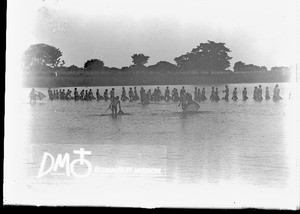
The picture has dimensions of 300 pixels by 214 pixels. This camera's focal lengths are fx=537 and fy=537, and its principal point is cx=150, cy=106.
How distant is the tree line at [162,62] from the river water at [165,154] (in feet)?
0.20

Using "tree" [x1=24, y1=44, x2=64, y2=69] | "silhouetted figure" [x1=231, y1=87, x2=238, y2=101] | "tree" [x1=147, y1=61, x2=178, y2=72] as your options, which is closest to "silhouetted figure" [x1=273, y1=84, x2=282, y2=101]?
"silhouetted figure" [x1=231, y1=87, x2=238, y2=101]

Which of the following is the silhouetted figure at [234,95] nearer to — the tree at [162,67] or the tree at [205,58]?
the tree at [205,58]

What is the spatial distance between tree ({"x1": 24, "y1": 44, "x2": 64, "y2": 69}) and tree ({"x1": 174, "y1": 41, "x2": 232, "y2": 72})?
Result: 379mm

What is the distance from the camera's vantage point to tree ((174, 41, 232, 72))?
1.67m

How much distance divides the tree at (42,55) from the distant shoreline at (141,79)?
0.04 meters

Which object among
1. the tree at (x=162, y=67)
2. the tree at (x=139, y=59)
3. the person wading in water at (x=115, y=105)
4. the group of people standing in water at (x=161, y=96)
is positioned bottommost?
the person wading in water at (x=115, y=105)

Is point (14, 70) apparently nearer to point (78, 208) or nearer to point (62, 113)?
point (62, 113)

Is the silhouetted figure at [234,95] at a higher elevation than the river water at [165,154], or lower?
higher

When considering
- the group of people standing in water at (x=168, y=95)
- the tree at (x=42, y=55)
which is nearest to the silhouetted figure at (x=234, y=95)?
the group of people standing in water at (x=168, y=95)

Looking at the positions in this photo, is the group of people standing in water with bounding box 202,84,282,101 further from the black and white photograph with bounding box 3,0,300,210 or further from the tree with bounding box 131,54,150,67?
the tree with bounding box 131,54,150,67

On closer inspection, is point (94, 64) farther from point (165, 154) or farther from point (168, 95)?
point (165, 154)

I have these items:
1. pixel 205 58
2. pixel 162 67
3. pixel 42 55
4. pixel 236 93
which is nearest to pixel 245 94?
pixel 236 93

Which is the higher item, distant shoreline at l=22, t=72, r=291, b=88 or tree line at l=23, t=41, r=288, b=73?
tree line at l=23, t=41, r=288, b=73

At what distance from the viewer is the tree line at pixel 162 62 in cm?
167
